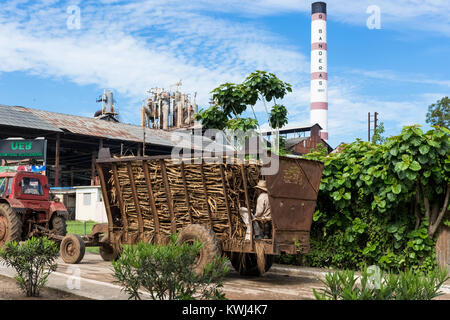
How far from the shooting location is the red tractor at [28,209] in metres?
13.2

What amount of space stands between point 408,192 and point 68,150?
3472cm

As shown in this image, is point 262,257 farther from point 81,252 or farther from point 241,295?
point 81,252

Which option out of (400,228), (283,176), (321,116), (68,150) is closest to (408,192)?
(400,228)

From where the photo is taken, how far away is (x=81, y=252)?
39.8 feet

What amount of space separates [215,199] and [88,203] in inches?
1121

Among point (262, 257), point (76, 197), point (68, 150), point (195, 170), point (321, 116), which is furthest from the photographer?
point (321, 116)

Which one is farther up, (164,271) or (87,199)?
(87,199)

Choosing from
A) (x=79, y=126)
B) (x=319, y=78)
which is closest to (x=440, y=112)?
(x=319, y=78)

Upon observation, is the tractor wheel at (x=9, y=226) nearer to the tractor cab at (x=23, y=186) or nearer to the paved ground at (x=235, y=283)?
the tractor cab at (x=23, y=186)

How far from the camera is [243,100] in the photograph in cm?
1747

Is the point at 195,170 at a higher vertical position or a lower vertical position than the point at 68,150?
lower

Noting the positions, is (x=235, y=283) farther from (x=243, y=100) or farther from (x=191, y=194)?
(x=243, y=100)

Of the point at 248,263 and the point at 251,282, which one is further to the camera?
the point at 248,263
